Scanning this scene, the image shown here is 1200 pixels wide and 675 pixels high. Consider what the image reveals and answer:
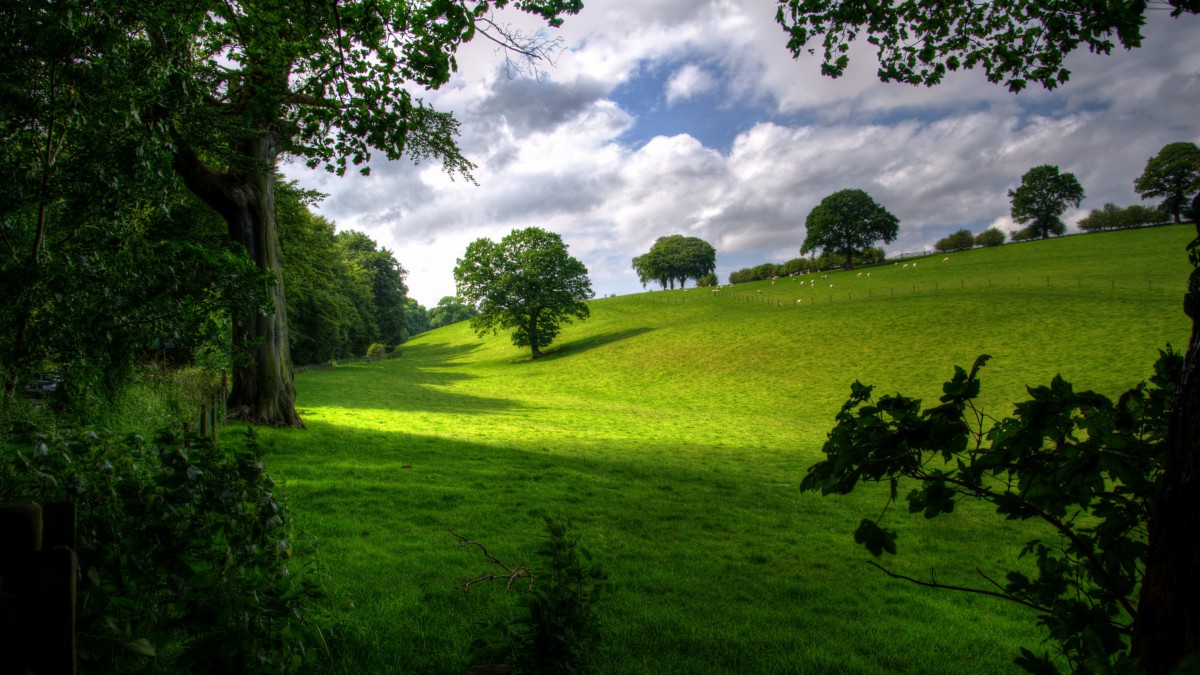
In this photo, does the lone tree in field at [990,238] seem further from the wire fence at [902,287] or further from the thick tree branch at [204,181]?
the thick tree branch at [204,181]

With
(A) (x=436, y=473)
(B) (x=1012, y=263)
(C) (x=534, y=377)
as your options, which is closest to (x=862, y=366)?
(C) (x=534, y=377)

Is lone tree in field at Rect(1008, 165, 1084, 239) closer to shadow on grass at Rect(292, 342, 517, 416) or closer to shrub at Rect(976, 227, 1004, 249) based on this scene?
shrub at Rect(976, 227, 1004, 249)

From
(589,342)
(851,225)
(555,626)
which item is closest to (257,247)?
(555,626)

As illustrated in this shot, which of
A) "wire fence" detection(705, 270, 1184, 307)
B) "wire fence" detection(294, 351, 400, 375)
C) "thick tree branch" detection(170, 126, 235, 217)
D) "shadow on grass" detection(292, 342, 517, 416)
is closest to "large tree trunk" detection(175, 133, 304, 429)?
"thick tree branch" detection(170, 126, 235, 217)

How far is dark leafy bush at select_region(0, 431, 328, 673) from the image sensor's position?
8.64ft

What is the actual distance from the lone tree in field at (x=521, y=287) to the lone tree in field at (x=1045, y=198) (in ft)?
254

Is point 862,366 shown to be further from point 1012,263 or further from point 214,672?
point 1012,263

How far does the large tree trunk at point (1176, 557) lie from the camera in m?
1.67

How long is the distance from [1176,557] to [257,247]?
56.3 ft

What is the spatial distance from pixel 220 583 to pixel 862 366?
38767mm

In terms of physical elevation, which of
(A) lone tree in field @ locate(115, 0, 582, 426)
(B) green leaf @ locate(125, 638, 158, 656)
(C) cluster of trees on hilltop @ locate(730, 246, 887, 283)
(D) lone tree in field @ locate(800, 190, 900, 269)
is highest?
(D) lone tree in field @ locate(800, 190, 900, 269)

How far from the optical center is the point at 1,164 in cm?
477

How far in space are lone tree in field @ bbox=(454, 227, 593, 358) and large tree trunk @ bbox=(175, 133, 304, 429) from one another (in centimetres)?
4044

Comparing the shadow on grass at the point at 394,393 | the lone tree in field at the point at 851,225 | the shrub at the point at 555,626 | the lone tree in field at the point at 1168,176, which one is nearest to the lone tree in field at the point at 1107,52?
the shrub at the point at 555,626
